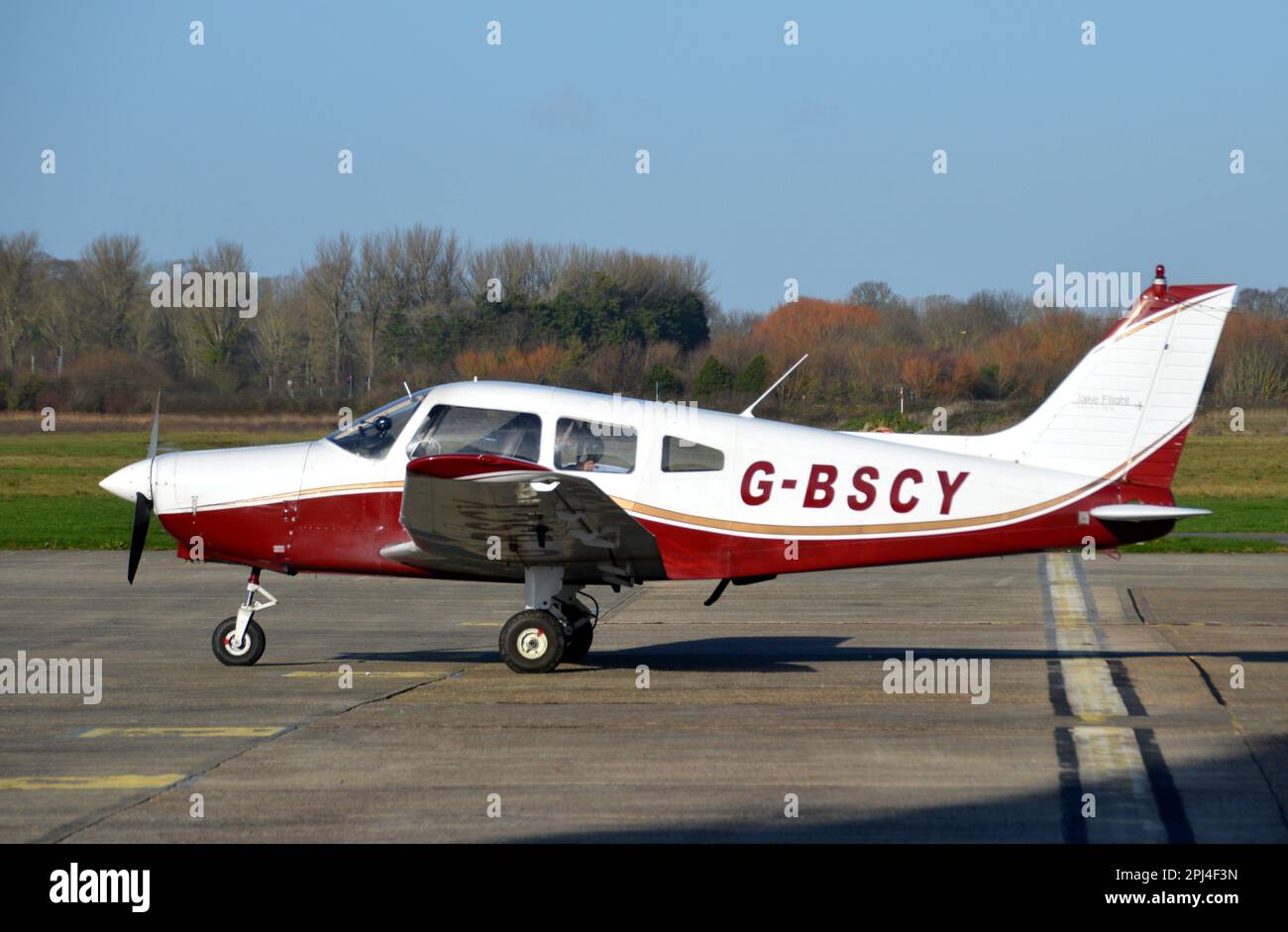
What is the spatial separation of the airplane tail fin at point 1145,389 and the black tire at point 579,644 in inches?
157

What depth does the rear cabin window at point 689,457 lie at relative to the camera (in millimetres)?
11125

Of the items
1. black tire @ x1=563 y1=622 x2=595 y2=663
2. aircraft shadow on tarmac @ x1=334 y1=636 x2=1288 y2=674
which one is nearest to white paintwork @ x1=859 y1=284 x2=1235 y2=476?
aircraft shadow on tarmac @ x1=334 y1=636 x2=1288 y2=674

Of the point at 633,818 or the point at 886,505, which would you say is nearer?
the point at 633,818

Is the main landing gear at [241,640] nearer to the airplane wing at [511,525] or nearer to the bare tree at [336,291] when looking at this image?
the airplane wing at [511,525]

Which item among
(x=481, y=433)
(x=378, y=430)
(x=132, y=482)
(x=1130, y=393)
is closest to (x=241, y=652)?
(x=132, y=482)

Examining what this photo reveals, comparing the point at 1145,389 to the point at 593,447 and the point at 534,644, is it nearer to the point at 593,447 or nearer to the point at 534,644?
the point at 593,447

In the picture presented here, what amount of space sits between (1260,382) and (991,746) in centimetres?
3418

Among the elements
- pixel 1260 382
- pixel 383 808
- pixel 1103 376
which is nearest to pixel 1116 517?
pixel 1103 376

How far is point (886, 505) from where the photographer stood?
11.1m

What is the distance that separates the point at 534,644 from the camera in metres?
11.3

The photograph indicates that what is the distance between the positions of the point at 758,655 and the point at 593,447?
9.47ft

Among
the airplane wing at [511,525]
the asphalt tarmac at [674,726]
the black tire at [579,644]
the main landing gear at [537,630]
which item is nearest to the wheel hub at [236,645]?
the asphalt tarmac at [674,726]

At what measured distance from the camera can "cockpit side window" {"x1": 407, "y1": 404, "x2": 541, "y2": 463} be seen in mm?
10883
